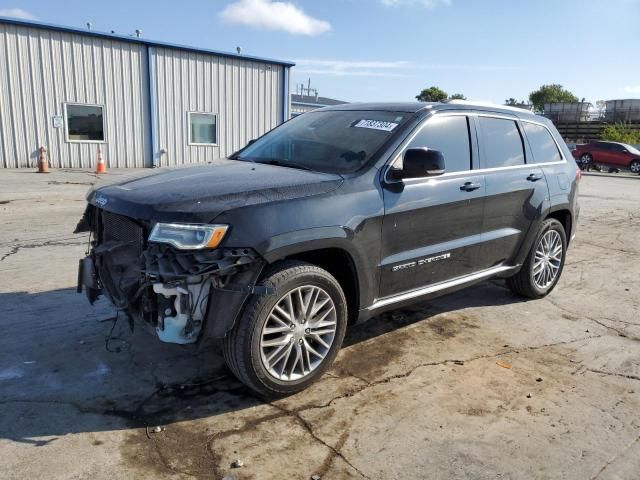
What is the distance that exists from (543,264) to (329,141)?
272cm

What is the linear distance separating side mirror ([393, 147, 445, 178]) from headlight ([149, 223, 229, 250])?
1.39 metres

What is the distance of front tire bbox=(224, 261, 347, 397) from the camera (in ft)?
10.2

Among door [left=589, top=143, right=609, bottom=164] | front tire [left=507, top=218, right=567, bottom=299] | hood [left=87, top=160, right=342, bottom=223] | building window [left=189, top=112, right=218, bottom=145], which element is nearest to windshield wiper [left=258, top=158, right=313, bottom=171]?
hood [left=87, top=160, right=342, bottom=223]

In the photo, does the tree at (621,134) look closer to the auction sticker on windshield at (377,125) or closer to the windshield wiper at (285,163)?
the auction sticker on windshield at (377,125)

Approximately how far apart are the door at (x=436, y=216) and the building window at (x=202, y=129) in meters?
16.5

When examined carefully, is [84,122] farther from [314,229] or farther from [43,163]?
[314,229]

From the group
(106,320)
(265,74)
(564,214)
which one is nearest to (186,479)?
(106,320)

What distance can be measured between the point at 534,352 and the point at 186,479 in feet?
9.41

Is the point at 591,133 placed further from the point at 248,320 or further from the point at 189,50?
the point at 248,320

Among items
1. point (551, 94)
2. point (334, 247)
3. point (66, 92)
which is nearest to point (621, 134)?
point (66, 92)

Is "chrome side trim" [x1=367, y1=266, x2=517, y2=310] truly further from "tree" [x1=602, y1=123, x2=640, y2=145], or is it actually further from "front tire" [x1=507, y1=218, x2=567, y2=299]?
"tree" [x1=602, y1=123, x2=640, y2=145]

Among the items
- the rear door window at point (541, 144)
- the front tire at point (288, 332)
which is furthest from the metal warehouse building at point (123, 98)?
the front tire at point (288, 332)

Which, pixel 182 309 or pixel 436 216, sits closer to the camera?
pixel 182 309

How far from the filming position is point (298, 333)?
335 centimetres
